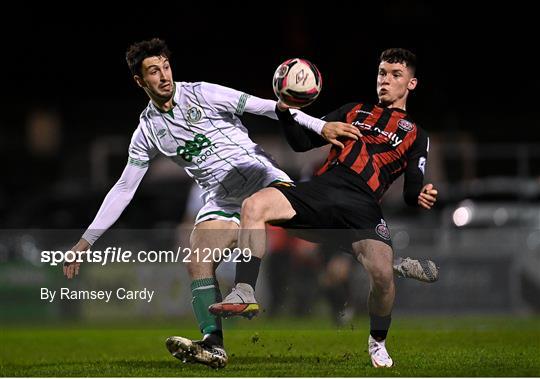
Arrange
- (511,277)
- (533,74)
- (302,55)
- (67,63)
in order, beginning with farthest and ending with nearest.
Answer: (67,63), (533,74), (302,55), (511,277)

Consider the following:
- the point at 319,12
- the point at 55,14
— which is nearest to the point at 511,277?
the point at 319,12

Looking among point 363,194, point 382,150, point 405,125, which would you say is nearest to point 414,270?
point 363,194

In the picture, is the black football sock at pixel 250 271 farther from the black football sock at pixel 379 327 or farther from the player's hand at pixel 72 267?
the player's hand at pixel 72 267

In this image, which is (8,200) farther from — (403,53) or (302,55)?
(403,53)

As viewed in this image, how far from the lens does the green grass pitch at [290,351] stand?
28.4 ft

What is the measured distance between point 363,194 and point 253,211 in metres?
0.89

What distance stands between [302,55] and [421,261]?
14.5m

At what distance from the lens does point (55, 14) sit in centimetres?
2708

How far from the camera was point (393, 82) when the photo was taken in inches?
361

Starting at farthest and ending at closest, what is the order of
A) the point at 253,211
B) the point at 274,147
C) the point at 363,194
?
1. the point at 274,147
2. the point at 363,194
3. the point at 253,211

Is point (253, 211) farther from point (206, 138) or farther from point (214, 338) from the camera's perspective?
point (214, 338)

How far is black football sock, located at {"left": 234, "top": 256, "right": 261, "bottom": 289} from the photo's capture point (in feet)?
27.4

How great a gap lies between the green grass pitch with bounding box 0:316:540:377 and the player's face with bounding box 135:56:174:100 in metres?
1.88

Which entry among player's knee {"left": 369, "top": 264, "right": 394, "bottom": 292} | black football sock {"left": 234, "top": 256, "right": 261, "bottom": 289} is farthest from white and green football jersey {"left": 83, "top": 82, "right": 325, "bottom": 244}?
player's knee {"left": 369, "top": 264, "right": 394, "bottom": 292}
